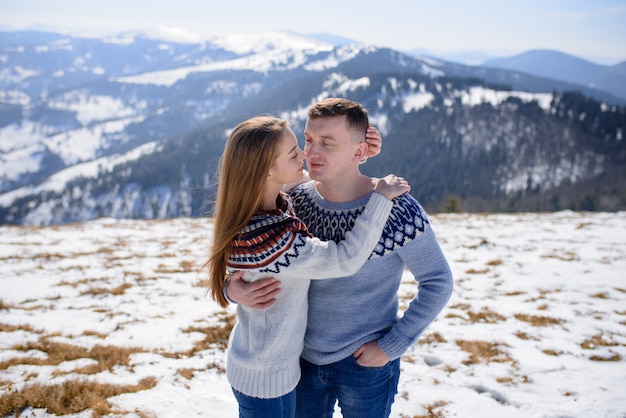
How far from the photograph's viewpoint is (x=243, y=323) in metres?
2.77

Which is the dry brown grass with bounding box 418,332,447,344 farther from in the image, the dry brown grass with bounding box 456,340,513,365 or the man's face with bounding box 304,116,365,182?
the man's face with bounding box 304,116,365,182

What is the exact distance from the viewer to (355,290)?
2.78m

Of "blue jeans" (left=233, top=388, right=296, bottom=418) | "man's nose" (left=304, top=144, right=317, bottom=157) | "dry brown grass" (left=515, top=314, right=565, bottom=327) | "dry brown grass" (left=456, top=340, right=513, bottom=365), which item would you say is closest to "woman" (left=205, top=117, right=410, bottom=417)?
"blue jeans" (left=233, top=388, right=296, bottom=418)

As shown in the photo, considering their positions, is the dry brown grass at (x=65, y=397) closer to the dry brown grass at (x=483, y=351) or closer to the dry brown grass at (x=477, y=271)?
the dry brown grass at (x=483, y=351)

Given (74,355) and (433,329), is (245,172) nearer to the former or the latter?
(74,355)

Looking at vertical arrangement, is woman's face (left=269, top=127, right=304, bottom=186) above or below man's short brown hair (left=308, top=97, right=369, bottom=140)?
below

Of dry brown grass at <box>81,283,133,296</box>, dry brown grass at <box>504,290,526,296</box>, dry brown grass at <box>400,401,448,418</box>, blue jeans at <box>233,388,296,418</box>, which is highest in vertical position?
blue jeans at <box>233,388,296,418</box>

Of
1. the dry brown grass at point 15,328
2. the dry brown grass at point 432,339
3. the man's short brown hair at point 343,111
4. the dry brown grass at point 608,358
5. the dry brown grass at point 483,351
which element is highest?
the man's short brown hair at point 343,111

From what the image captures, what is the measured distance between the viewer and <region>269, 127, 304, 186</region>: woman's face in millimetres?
2561

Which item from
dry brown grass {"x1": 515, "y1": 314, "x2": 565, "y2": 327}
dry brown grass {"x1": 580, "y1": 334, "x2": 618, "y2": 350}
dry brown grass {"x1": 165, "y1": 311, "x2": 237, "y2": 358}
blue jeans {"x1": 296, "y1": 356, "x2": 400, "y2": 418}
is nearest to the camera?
blue jeans {"x1": 296, "y1": 356, "x2": 400, "y2": 418}

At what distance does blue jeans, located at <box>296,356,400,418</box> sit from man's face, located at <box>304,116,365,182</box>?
1.42 m

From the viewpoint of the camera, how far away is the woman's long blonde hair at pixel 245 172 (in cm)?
247

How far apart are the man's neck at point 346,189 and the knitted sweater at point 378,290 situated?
0.07 metres

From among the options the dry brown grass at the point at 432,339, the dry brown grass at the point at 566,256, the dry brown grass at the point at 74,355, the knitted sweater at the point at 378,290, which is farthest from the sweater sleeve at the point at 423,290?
the dry brown grass at the point at 566,256
